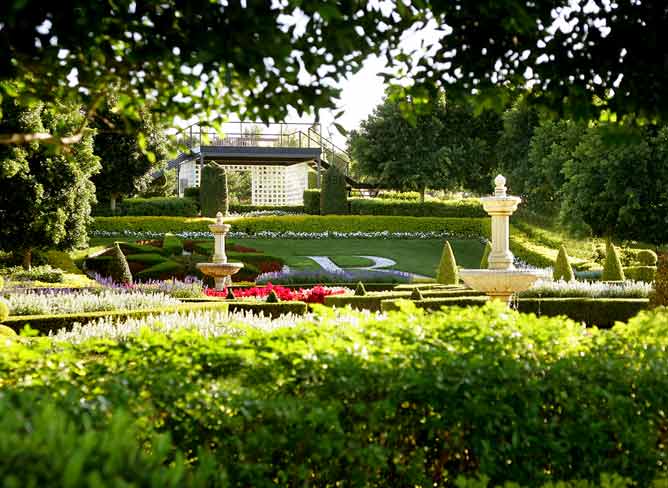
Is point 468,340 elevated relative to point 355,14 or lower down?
lower down

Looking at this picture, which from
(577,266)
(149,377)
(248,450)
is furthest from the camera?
(577,266)

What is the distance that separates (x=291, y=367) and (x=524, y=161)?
36.9m

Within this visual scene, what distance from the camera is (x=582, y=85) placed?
183 inches

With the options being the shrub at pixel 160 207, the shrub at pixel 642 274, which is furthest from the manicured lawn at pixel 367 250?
the shrub at pixel 642 274

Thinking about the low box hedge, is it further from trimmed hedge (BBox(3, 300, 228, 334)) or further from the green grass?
the green grass

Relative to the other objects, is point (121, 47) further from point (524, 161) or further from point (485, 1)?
point (524, 161)

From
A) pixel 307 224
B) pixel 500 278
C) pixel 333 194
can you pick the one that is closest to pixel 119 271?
pixel 500 278

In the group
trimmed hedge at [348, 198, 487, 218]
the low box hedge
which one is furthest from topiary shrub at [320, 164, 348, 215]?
the low box hedge

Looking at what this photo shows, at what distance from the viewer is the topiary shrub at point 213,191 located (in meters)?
32.2

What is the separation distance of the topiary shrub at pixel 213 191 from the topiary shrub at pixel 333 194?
4595 millimetres

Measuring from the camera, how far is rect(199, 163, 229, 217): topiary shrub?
32.2 m

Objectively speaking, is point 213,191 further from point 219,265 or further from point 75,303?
point 75,303

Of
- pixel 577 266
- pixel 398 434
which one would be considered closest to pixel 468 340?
pixel 398 434

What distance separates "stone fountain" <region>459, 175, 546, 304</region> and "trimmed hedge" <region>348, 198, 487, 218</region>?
22.2 m
